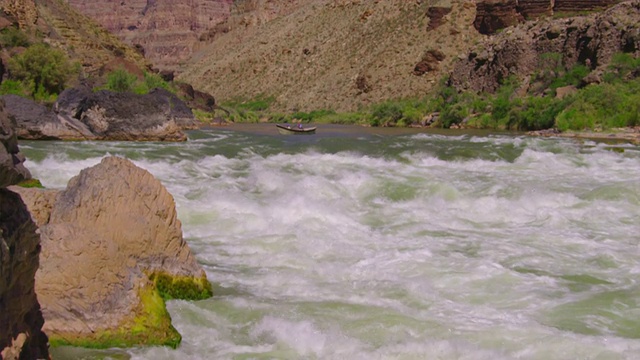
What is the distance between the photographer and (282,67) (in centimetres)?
9356

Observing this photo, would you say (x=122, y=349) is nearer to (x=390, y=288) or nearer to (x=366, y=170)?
(x=390, y=288)

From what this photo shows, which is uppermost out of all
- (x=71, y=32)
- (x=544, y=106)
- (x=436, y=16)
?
(x=436, y=16)

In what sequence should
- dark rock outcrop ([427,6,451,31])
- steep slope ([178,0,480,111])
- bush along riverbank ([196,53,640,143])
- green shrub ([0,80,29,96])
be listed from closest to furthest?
bush along riverbank ([196,53,640,143]) < green shrub ([0,80,29,96]) < steep slope ([178,0,480,111]) < dark rock outcrop ([427,6,451,31])

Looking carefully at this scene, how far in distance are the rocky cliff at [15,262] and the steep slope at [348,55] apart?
213 ft

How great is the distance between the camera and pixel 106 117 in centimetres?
2489

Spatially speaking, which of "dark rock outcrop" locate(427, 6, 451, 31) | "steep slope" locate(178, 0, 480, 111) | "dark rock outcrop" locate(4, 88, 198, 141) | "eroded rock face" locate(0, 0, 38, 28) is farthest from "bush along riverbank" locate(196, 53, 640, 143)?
"dark rock outcrop" locate(4, 88, 198, 141)

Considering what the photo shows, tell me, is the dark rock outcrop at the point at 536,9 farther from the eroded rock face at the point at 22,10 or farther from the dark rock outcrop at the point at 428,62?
the eroded rock face at the point at 22,10

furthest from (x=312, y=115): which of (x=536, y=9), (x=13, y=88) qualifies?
(x=13, y=88)

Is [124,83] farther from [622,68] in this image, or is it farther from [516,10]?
[516,10]

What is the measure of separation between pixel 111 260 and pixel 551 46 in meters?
55.7

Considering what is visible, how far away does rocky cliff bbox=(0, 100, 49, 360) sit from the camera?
3947 mm

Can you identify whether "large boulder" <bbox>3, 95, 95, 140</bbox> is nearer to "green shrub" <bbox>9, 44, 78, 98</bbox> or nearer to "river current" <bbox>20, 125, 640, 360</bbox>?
"river current" <bbox>20, 125, 640, 360</bbox>

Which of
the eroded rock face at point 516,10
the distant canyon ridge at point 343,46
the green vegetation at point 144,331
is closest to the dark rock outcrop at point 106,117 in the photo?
the green vegetation at point 144,331

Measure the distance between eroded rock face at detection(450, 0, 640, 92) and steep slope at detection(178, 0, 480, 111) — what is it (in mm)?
6884
